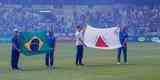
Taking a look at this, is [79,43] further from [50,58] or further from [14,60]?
[14,60]

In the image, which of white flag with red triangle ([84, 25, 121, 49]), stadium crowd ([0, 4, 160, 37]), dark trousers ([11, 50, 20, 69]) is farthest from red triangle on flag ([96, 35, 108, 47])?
stadium crowd ([0, 4, 160, 37])

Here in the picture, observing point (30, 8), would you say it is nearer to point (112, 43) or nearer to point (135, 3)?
point (135, 3)

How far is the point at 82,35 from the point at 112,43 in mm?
2865

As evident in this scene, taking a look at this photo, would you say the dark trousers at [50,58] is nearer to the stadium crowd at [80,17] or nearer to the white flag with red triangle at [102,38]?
the white flag with red triangle at [102,38]

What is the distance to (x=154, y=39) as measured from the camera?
61781mm

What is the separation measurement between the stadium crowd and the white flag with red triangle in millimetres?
39193

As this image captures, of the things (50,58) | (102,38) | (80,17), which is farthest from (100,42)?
(80,17)

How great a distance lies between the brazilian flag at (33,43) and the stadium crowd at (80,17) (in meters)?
42.2

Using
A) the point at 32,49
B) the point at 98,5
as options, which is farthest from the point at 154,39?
the point at 32,49

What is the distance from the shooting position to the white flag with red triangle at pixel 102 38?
23703mm

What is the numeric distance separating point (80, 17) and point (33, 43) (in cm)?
4554

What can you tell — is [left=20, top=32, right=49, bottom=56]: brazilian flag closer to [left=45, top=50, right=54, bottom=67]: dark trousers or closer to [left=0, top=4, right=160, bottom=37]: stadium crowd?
[left=45, top=50, right=54, bottom=67]: dark trousers

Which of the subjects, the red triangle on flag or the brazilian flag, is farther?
the red triangle on flag

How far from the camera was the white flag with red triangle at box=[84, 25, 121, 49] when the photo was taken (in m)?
23.7
